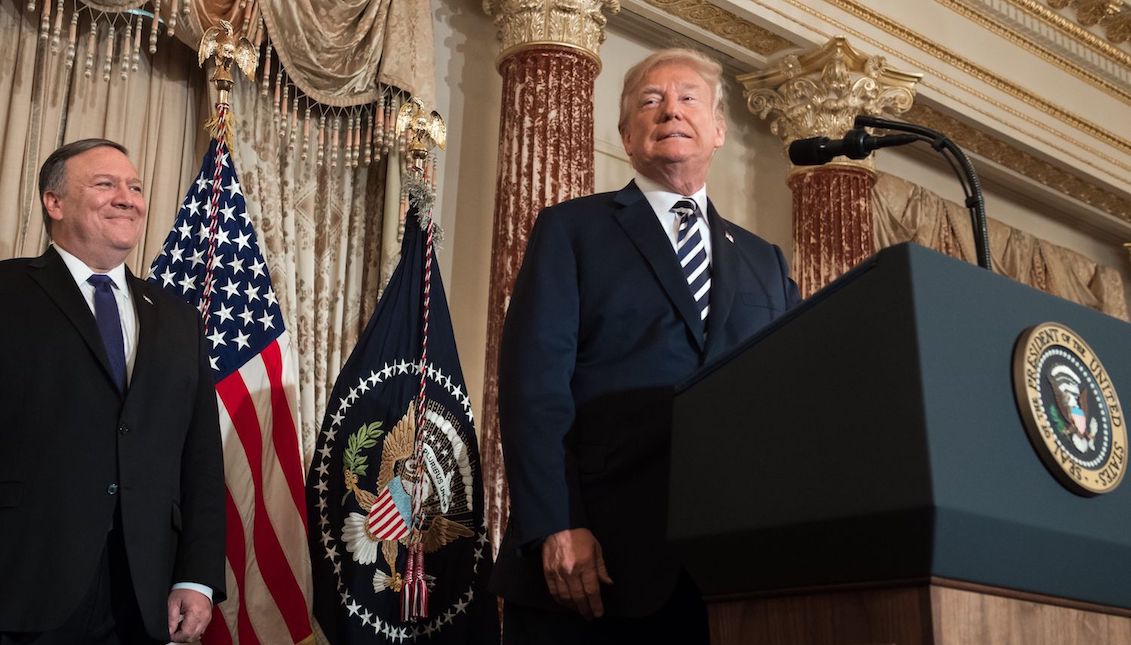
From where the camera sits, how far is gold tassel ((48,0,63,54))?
3705 mm

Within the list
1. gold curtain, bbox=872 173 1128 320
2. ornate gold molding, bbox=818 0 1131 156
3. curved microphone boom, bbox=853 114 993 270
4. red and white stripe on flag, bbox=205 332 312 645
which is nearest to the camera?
curved microphone boom, bbox=853 114 993 270

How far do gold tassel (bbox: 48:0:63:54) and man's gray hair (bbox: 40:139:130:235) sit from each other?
1.07 meters

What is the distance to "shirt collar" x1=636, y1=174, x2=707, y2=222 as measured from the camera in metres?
2.27

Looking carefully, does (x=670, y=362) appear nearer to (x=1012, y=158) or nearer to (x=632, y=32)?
(x=632, y=32)

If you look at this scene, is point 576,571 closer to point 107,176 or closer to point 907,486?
point 907,486

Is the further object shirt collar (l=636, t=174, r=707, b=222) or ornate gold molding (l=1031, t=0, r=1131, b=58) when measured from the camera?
ornate gold molding (l=1031, t=0, r=1131, b=58)

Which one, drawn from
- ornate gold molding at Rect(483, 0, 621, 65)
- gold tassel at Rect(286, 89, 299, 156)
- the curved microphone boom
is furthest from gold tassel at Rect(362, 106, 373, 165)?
the curved microphone boom

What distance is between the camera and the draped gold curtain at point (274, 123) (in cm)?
385

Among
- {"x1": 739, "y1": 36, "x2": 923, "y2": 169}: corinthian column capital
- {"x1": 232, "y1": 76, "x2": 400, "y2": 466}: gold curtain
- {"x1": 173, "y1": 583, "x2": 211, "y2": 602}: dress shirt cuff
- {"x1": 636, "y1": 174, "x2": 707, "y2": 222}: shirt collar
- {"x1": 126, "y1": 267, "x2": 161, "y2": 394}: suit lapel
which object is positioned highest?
{"x1": 739, "y1": 36, "x2": 923, "y2": 169}: corinthian column capital

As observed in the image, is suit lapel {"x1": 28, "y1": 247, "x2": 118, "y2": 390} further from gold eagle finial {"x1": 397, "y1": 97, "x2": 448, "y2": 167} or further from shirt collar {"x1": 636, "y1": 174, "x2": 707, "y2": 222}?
gold eagle finial {"x1": 397, "y1": 97, "x2": 448, "y2": 167}

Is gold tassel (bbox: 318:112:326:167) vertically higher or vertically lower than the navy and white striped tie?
higher

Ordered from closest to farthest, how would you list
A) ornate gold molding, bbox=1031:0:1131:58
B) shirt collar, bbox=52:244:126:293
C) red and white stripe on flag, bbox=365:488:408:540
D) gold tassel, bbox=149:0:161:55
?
shirt collar, bbox=52:244:126:293, red and white stripe on flag, bbox=365:488:408:540, gold tassel, bbox=149:0:161:55, ornate gold molding, bbox=1031:0:1131:58

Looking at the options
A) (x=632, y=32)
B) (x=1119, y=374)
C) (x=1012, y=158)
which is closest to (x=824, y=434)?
(x=1119, y=374)

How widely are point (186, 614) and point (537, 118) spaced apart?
112 inches
